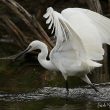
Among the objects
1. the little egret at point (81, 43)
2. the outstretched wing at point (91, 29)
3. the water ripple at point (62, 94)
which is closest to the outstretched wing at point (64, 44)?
the little egret at point (81, 43)

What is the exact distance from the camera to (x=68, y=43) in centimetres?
981

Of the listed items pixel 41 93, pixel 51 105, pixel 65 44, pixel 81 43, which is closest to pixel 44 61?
pixel 41 93

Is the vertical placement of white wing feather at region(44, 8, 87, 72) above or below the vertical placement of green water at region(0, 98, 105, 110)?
above

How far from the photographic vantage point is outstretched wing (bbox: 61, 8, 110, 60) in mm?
9688

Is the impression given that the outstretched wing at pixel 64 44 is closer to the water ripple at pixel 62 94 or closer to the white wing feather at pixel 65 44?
the white wing feather at pixel 65 44

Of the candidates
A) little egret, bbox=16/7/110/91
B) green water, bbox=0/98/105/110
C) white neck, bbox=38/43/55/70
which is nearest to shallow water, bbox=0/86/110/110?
green water, bbox=0/98/105/110

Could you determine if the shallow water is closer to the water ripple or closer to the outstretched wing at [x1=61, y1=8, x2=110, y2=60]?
the water ripple

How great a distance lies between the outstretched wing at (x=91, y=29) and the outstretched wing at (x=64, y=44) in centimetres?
19

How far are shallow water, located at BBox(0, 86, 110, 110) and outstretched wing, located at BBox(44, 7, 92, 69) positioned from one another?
Result: 1.89ft

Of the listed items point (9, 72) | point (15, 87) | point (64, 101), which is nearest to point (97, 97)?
point (64, 101)

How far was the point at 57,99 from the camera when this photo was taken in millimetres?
9516

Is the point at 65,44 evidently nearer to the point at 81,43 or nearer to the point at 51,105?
the point at 81,43

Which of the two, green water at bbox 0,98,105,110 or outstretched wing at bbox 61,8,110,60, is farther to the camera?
outstretched wing at bbox 61,8,110,60

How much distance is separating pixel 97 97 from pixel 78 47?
97 centimetres
